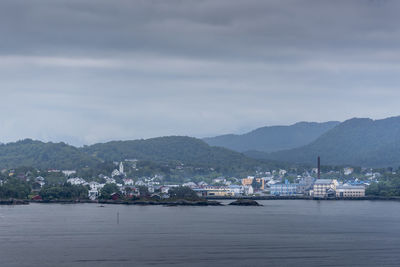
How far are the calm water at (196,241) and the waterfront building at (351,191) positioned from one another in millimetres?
78782

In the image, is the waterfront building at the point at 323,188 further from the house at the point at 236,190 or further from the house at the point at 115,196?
the house at the point at 115,196

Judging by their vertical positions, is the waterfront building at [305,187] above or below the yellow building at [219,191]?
above

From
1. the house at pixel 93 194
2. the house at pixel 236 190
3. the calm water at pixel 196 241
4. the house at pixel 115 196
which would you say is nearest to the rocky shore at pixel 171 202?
the house at pixel 115 196

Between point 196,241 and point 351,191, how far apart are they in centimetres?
10962

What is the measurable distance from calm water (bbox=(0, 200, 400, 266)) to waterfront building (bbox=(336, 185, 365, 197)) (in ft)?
258

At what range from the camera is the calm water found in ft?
150

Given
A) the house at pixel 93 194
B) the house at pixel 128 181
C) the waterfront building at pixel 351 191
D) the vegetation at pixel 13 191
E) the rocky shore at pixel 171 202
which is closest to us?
the rocky shore at pixel 171 202

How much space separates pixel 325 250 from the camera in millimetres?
51094

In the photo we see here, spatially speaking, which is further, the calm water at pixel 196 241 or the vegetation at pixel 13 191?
the vegetation at pixel 13 191

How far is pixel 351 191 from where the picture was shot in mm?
160125

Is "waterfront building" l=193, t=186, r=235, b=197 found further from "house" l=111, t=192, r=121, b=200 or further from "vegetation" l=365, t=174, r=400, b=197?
"house" l=111, t=192, r=121, b=200

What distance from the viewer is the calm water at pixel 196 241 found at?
45.8m

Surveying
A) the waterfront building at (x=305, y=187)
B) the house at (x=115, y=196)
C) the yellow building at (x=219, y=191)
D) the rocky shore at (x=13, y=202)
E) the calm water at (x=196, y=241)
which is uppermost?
the waterfront building at (x=305, y=187)

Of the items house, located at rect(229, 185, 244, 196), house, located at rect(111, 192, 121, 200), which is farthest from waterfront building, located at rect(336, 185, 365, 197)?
house, located at rect(111, 192, 121, 200)
